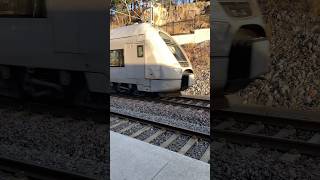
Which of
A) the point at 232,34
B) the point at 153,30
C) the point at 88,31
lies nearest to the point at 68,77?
the point at 88,31

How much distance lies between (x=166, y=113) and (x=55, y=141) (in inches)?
145

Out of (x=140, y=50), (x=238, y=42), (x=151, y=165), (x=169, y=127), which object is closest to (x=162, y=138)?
(x=169, y=127)

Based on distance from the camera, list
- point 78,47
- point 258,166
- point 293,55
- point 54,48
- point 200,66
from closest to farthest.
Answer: point 293,55 < point 258,166 < point 78,47 < point 54,48 < point 200,66

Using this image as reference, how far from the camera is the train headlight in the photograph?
1.87 metres

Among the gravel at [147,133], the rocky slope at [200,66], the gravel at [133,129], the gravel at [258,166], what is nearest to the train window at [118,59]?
the rocky slope at [200,66]

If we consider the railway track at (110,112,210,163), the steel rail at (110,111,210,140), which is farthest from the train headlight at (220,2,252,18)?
the steel rail at (110,111,210,140)

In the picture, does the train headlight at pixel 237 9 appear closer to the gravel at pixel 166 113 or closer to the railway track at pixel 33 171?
the railway track at pixel 33 171

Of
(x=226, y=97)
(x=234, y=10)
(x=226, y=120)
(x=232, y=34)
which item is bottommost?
(x=226, y=120)

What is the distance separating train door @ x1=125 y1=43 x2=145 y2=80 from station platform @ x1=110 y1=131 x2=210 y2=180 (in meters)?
4.49

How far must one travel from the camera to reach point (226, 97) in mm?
2033

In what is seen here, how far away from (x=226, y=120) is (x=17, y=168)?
1.64 metres

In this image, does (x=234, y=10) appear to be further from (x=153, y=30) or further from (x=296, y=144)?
(x=153, y=30)

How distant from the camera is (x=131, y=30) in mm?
7973

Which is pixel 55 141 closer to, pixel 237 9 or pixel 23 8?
pixel 23 8
